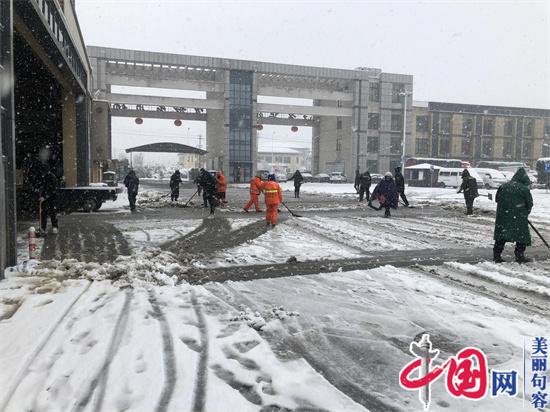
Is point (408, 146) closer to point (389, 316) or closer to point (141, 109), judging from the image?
point (141, 109)

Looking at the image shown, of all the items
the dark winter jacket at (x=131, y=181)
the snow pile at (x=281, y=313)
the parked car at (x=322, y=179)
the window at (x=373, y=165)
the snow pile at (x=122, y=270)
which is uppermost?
the window at (x=373, y=165)

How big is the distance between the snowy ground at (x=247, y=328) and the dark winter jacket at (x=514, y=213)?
0.52 m

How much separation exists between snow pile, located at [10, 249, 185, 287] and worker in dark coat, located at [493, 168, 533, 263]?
18.0 feet

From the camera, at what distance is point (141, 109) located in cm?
4903

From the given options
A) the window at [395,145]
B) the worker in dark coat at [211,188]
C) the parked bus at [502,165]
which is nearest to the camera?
the worker in dark coat at [211,188]

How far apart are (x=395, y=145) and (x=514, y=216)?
58.1 metres

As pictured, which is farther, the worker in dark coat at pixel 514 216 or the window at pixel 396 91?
the window at pixel 396 91

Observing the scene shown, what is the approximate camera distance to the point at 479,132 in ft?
228

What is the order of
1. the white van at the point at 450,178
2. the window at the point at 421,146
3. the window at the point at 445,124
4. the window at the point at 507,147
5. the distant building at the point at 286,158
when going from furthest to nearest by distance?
the distant building at the point at 286,158
the window at the point at 507,147
the window at the point at 445,124
the window at the point at 421,146
the white van at the point at 450,178

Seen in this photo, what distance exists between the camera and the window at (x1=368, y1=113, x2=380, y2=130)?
204 ft

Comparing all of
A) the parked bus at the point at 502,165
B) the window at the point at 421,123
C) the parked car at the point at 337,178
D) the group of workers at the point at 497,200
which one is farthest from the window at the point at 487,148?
the group of workers at the point at 497,200

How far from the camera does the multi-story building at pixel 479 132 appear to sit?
6744 centimetres

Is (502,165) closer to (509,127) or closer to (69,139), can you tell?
(509,127)

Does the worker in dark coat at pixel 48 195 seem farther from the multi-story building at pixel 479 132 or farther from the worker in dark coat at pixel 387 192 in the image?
the multi-story building at pixel 479 132
